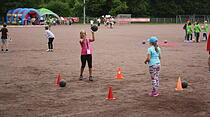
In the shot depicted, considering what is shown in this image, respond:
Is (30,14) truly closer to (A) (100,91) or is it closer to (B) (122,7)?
(B) (122,7)

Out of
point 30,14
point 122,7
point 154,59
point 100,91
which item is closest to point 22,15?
point 30,14

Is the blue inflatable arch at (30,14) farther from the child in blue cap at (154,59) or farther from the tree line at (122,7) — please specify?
the child in blue cap at (154,59)

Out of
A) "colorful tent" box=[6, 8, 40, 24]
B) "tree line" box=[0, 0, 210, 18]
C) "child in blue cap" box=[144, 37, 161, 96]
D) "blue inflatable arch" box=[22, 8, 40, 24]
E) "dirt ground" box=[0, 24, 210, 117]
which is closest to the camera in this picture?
"dirt ground" box=[0, 24, 210, 117]

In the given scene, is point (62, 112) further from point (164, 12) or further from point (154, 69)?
point (164, 12)

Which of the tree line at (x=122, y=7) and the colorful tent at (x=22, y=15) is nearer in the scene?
the colorful tent at (x=22, y=15)

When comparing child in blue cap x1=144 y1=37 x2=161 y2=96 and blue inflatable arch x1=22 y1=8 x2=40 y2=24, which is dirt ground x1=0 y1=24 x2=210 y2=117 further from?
blue inflatable arch x1=22 y1=8 x2=40 y2=24

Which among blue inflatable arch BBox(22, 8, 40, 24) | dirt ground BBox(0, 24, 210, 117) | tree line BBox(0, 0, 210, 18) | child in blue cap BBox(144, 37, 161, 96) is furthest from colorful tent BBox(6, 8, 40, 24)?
child in blue cap BBox(144, 37, 161, 96)

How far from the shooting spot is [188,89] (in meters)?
10.0

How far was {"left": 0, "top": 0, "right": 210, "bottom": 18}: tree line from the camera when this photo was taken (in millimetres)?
84387

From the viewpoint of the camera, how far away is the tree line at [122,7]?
84387mm

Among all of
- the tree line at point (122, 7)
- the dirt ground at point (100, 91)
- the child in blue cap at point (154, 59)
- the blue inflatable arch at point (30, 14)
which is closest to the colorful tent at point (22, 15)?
the blue inflatable arch at point (30, 14)

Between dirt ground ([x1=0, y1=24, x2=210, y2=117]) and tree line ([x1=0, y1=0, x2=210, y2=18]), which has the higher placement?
tree line ([x1=0, y1=0, x2=210, y2=18])

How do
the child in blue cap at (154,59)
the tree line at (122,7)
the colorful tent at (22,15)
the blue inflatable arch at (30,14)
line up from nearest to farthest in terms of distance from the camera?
1. the child in blue cap at (154,59)
2. the blue inflatable arch at (30,14)
3. the colorful tent at (22,15)
4. the tree line at (122,7)

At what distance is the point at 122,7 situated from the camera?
8469 cm
